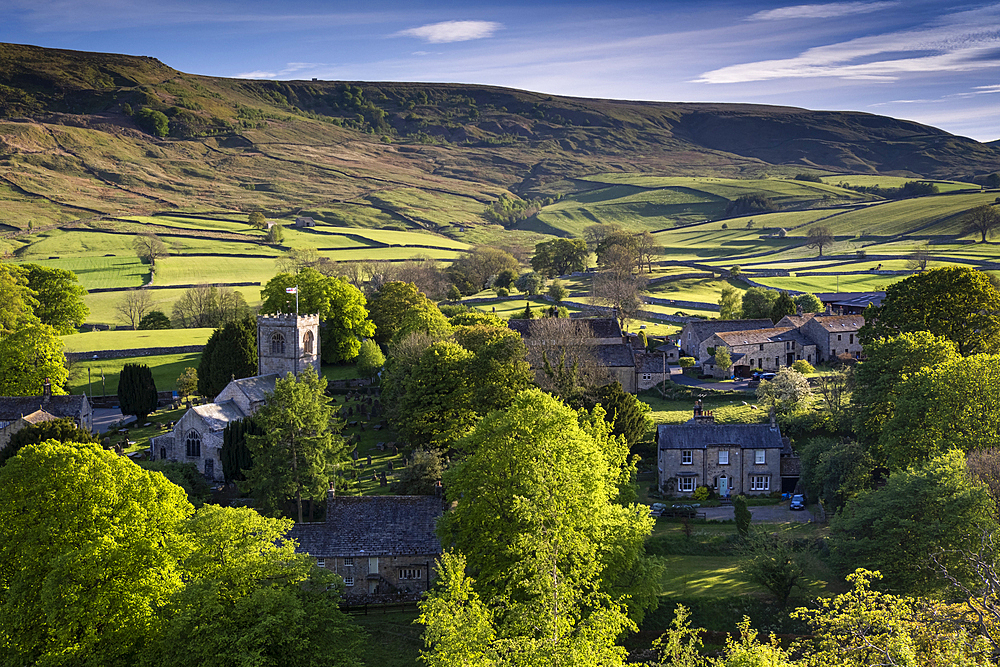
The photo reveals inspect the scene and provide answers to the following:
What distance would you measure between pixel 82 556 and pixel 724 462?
37582 millimetres

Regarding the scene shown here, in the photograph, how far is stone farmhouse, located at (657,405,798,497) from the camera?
50562mm

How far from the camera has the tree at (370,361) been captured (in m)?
76.0

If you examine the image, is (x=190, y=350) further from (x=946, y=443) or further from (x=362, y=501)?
(x=946, y=443)

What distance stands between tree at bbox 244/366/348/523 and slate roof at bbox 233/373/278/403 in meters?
15.8

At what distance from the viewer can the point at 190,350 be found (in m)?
88.8

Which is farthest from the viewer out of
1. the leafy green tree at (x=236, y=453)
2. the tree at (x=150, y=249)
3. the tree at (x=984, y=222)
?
the tree at (x=984, y=222)

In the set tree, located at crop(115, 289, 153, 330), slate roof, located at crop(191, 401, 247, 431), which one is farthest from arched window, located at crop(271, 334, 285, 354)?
tree, located at crop(115, 289, 153, 330)

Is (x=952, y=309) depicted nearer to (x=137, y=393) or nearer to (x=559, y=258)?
(x=137, y=393)

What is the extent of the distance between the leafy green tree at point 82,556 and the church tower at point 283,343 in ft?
116

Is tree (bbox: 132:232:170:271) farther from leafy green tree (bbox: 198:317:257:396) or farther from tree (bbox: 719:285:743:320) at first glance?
tree (bbox: 719:285:743:320)

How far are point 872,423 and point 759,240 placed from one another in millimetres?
149877

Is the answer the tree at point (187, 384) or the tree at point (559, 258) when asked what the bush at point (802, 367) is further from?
the tree at point (559, 258)

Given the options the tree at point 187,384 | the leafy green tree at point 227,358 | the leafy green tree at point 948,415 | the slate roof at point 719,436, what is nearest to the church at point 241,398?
the leafy green tree at point 227,358

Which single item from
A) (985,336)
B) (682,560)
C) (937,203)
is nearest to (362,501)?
(682,560)
